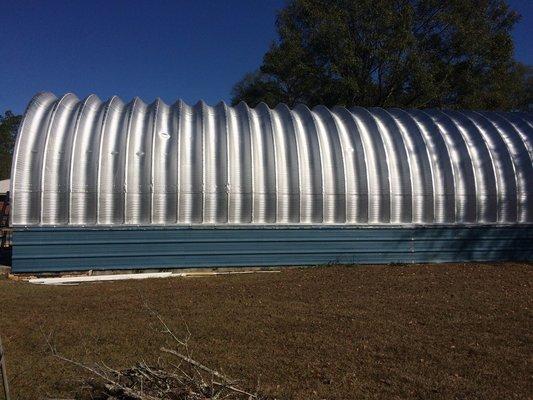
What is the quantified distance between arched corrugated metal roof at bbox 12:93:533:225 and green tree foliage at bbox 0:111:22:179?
60199mm

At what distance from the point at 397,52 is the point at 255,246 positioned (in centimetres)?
1624

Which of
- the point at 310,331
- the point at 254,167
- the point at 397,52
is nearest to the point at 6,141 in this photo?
the point at 397,52

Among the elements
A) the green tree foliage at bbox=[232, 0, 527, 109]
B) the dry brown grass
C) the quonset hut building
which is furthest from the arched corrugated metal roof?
the green tree foliage at bbox=[232, 0, 527, 109]

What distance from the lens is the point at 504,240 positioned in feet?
45.8

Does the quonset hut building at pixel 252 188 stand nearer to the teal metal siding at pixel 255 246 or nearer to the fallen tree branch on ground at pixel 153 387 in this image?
the teal metal siding at pixel 255 246

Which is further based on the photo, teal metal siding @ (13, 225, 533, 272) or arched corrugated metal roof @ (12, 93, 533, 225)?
arched corrugated metal roof @ (12, 93, 533, 225)

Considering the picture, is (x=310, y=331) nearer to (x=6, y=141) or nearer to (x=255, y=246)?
(x=255, y=246)

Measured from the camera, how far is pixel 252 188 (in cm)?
1274

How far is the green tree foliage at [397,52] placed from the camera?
999 inches

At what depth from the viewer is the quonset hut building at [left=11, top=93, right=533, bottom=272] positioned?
12.0m

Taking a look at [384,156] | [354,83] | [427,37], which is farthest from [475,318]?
[427,37]

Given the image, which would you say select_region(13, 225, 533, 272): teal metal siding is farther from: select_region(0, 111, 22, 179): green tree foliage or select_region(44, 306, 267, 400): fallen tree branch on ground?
select_region(0, 111, 22, 179): green tree foliage

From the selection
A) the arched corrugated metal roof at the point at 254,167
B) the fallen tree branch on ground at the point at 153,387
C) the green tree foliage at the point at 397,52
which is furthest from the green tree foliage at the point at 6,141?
the fallen tree branch on ground at the point at 153,387

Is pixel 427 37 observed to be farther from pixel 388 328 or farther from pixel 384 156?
pixel 388 328
